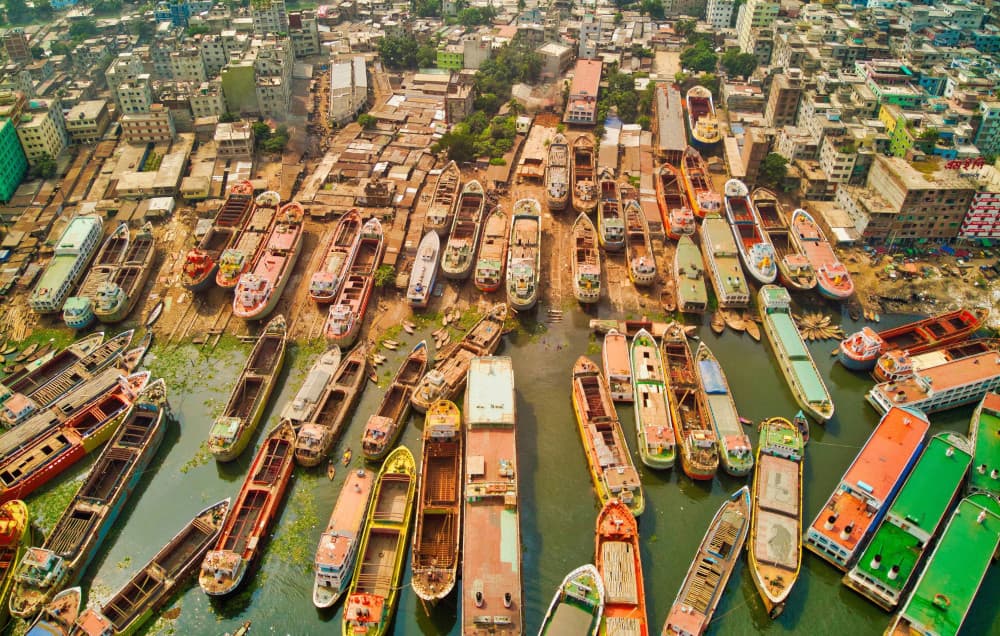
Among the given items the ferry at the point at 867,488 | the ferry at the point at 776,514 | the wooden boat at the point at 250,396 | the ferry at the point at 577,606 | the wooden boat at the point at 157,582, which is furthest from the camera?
the wooden boat at the point at 250,396

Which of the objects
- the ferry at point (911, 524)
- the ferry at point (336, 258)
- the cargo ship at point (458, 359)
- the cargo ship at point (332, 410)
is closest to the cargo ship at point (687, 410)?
the ferry at point (911, 524)

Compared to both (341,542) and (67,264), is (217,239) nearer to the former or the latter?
(67,264)

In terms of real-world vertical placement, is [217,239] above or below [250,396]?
above

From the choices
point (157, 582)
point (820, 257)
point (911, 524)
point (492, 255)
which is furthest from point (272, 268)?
point (911, 524)

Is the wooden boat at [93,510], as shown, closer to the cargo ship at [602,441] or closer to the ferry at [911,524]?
the cargo ship at [602,441]

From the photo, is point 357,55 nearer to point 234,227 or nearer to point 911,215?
point 234,227

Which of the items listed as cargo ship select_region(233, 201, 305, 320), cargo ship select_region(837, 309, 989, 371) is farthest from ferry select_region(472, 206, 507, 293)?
cargo ship select_region(837, 309, 989, 371)
